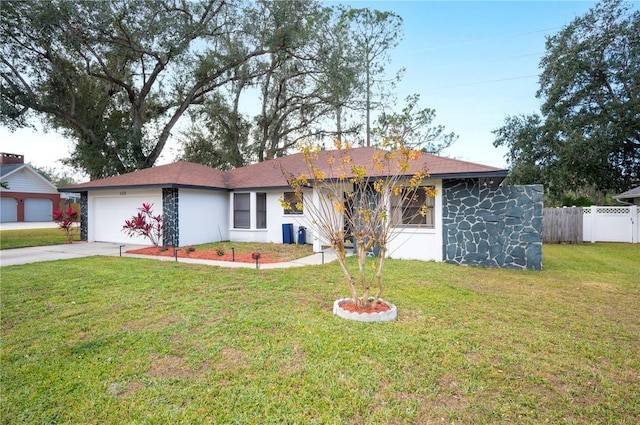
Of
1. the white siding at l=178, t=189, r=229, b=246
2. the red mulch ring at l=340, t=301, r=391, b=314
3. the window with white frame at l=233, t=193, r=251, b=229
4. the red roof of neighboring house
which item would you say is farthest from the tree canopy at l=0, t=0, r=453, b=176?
the red mulch ring at l=340, t=301, r=391, b=314

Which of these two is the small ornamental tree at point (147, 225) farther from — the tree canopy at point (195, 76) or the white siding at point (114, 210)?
the tree canopy at point (195, 76)

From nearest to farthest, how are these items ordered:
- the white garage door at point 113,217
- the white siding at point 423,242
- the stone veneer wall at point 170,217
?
1. the white siding at point 423,242
2. the stone veneer wall at point 170,217
3. the white garage door at point 113,217

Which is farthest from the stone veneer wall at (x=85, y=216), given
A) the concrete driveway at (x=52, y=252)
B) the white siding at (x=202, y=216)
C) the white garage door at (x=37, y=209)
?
the white garage door at (x=37, y=209)

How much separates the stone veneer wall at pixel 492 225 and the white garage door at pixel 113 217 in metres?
11.1

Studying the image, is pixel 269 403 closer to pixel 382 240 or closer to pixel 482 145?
pixel 382 240

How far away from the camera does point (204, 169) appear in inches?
603

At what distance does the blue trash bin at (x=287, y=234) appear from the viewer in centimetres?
1264

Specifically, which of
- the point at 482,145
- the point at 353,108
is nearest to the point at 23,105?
the point at 353,108

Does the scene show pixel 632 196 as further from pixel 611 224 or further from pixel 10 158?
pixel 10 158

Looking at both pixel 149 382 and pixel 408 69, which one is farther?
pixel 408 69

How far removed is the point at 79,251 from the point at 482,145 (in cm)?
2409

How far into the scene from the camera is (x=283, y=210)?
13.1m

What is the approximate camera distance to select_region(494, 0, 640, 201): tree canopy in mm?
17172

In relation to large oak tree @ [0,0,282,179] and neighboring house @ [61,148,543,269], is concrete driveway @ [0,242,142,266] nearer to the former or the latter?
neighboring house @ [61,148,543,269]
